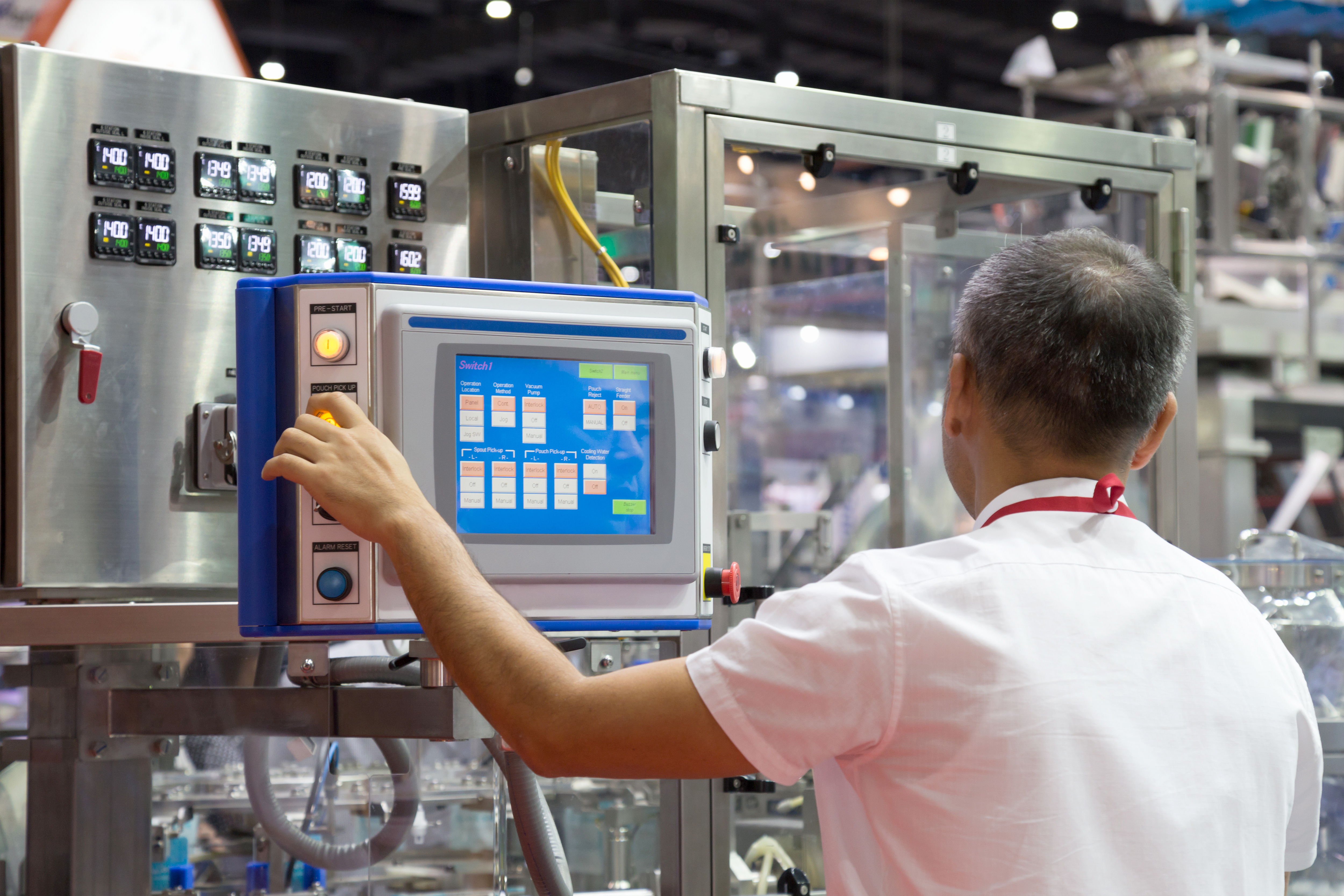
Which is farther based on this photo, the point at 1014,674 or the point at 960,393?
the point at 960,393

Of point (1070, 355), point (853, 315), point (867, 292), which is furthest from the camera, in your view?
point (853, 315)

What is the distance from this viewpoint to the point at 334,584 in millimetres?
1555

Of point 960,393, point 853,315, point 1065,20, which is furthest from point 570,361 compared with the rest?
point 1065,20

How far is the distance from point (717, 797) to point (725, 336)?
0.70m

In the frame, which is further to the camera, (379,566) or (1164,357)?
(379,566)

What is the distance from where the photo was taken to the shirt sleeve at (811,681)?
1087 millimetres

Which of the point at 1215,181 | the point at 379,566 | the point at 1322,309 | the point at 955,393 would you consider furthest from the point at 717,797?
the point at 1322,309

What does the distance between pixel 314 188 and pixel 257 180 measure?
0.08m

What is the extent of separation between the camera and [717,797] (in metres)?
2.08

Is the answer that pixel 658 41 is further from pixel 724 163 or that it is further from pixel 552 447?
pixel 552 447

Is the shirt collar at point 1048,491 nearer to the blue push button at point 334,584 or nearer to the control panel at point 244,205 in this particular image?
the blue push button at point 334,584

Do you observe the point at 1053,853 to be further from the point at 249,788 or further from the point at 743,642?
the point at 249,788

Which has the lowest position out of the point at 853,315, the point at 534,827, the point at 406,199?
the point at 534,827

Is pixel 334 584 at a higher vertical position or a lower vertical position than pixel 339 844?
higher
